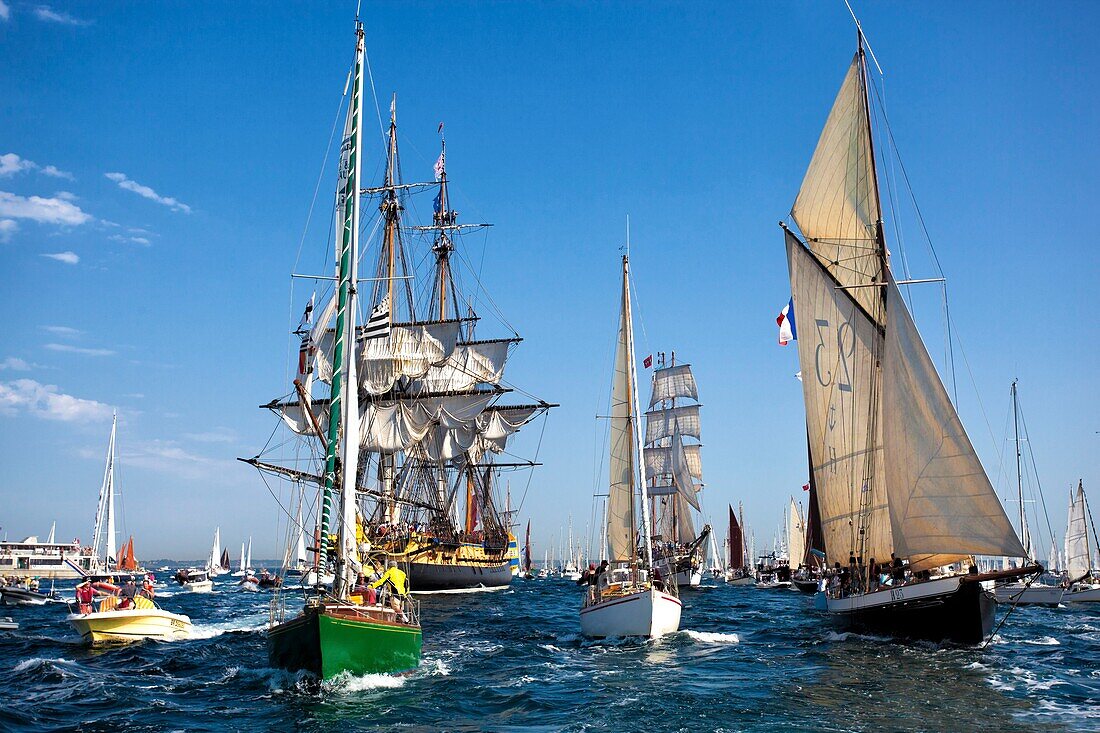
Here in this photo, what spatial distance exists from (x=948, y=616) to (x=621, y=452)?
12.8m

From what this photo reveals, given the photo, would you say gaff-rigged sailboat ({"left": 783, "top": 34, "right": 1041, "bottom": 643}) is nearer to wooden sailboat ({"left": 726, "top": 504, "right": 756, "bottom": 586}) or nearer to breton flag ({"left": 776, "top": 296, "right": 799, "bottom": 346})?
breton flag ({"left": 776, "top": 296, "right": 799, "bottom": 346})

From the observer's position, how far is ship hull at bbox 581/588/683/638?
30234mm

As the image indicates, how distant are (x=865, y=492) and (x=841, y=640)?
22.2 ft

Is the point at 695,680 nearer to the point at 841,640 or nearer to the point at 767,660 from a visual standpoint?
the point at 767,660

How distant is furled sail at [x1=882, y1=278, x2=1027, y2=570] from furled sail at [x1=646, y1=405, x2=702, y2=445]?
68.6 metres

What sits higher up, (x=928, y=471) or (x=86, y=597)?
(x=928, y=471)

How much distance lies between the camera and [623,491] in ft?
114

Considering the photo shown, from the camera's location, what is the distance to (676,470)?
315 ft

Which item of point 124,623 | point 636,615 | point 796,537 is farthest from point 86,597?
point 796,537

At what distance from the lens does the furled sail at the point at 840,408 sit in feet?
117

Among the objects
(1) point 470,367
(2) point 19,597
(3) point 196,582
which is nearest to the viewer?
(2) point 19,597

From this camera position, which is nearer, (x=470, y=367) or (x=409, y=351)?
(x=409, y=351)

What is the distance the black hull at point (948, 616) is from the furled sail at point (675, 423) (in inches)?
2747

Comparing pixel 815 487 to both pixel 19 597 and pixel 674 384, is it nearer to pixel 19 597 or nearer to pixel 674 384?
pixel 19 597
